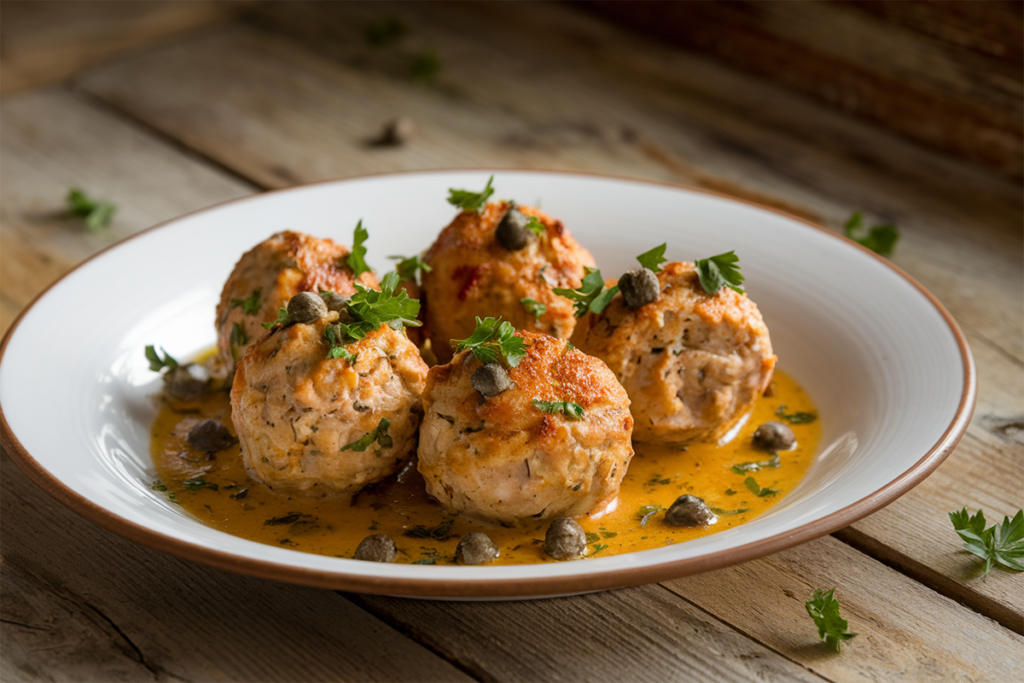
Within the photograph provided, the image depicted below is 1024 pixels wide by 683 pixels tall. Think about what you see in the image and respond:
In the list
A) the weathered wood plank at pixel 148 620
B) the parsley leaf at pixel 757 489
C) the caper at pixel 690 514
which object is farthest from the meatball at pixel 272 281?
the parsley leaf at pixel 757 489

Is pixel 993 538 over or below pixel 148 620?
over

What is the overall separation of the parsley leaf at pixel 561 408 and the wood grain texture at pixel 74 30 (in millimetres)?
5372

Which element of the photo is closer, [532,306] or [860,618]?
[860,618]

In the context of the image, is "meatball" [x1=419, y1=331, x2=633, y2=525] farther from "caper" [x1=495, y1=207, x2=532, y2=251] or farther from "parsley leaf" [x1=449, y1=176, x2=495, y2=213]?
"parsley leaf" [x1=449, y1=176, x2=495, y2=213]

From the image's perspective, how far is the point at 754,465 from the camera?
12.0 ft

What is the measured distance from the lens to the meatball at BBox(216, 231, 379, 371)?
Answer: 3.68 metres

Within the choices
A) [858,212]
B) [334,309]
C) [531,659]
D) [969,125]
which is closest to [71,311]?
[334,309]

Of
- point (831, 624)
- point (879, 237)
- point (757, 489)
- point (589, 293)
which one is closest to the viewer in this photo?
point (831, 624)

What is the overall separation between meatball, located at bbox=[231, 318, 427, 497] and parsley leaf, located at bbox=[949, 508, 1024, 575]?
1772 mm

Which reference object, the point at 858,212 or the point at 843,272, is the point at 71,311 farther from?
the point at 858,212

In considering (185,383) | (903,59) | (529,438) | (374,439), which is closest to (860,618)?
(529,438)

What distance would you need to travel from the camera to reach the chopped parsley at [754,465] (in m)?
3.62

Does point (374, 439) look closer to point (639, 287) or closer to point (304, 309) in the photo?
point (304, 309)

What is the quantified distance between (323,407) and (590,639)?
3.34ft
